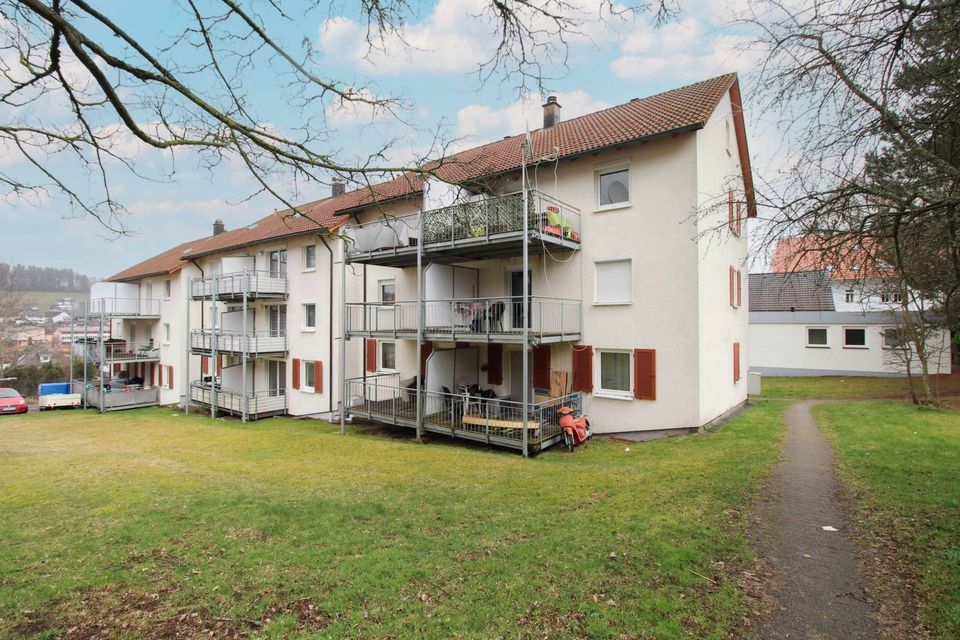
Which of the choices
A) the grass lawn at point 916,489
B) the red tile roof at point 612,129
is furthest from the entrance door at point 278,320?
the grass lawn at point 916,489

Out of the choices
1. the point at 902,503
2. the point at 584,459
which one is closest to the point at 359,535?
the point at 584,459


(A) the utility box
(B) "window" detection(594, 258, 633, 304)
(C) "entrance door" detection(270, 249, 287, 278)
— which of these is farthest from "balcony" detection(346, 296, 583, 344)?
(A) the utility box

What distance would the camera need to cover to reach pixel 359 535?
570 centimetres

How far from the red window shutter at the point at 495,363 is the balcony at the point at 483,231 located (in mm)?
2833

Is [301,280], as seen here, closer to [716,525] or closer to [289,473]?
[289,473]

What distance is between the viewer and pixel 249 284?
20516 millimetres

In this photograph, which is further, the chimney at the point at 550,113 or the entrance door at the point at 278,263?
the entrance door at the point at 278,263

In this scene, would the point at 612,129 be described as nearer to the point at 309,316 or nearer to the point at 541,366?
the point at 541,366

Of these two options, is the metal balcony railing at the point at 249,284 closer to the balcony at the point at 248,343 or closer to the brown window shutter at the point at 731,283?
the balcony at the point at 248,343

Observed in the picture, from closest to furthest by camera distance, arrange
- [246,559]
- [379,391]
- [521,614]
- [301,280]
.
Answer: [521,614] → [246,559] → [379,391] → [301,280]

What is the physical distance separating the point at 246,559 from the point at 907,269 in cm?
928

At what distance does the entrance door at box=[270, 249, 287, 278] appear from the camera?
21.7m

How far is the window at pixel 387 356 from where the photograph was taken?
1748 centimetres

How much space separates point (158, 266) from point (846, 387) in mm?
39638
